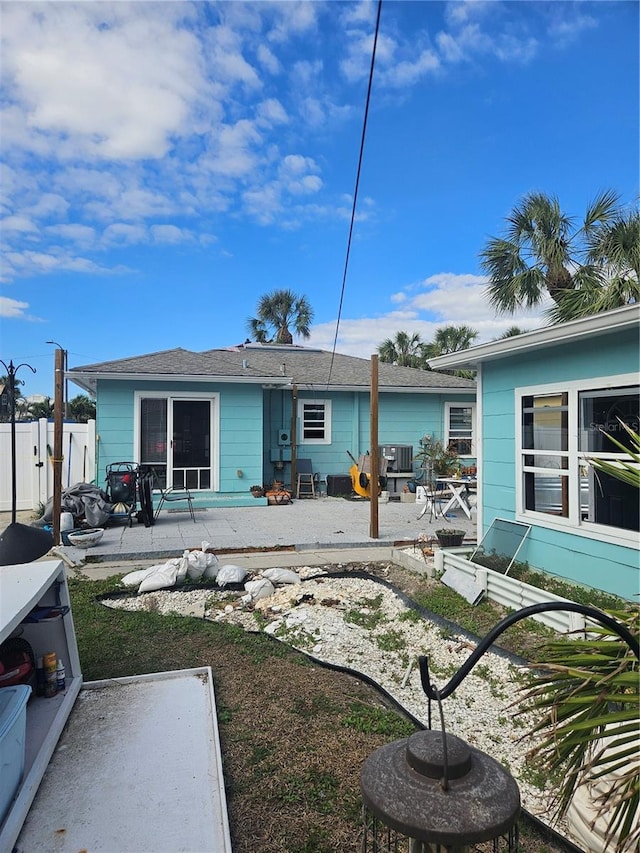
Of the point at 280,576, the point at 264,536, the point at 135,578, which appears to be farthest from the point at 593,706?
the point at 264,536

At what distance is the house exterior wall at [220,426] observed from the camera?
966 cm

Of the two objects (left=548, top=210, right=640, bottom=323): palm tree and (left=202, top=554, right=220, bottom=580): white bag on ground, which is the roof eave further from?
(left=548, top=210, right=640, bottom=323): palm tree

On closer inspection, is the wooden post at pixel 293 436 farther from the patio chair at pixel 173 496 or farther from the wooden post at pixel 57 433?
the wooden post at pixel 57 433

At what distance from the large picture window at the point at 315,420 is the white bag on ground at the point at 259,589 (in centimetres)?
703

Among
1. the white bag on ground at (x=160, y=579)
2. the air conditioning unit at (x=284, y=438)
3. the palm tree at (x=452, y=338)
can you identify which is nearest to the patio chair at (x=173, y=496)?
the air conditioning unit at (x=284, y=438)

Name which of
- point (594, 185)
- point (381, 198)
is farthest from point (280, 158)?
point (594, 185)

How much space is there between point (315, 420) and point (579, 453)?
25.5 feet

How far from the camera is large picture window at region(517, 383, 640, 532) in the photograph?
4.59 meters

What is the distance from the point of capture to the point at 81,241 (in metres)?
12.9

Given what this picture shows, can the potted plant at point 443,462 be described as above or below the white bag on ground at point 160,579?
above

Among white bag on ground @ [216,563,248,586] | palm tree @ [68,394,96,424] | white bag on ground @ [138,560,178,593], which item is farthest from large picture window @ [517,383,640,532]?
palm tree @ [68,394,96,424]

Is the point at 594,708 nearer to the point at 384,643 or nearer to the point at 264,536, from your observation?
the point at 384,643

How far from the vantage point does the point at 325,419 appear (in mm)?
12148

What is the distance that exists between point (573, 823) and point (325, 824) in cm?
101
